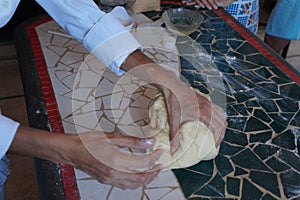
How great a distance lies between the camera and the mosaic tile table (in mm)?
773

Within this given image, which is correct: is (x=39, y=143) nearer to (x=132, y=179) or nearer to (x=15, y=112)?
(x=132, y=179)

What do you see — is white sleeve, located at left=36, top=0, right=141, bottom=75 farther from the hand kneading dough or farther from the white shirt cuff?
the hand kneading dough

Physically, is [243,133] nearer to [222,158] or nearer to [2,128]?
[222,158]

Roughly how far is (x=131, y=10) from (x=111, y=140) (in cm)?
93

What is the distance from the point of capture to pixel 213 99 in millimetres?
1031

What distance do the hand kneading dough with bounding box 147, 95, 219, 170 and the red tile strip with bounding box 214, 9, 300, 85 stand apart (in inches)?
18.1

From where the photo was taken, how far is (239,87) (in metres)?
1.09

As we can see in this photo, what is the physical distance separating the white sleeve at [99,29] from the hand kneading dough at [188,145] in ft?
0.79

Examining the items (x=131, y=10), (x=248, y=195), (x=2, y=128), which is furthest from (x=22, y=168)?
(x=248, y=195)

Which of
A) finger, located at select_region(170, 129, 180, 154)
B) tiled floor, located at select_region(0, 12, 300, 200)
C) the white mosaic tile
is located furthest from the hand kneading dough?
tiled floor, located at select_region(0, 12, 300, 200)

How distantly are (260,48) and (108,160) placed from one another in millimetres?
831

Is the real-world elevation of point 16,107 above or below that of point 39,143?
below

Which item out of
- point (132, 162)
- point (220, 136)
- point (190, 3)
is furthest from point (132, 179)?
point (190, 3)

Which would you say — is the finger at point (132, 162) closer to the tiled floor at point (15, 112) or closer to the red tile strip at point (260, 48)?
the red tile strip at point (260, 48)
